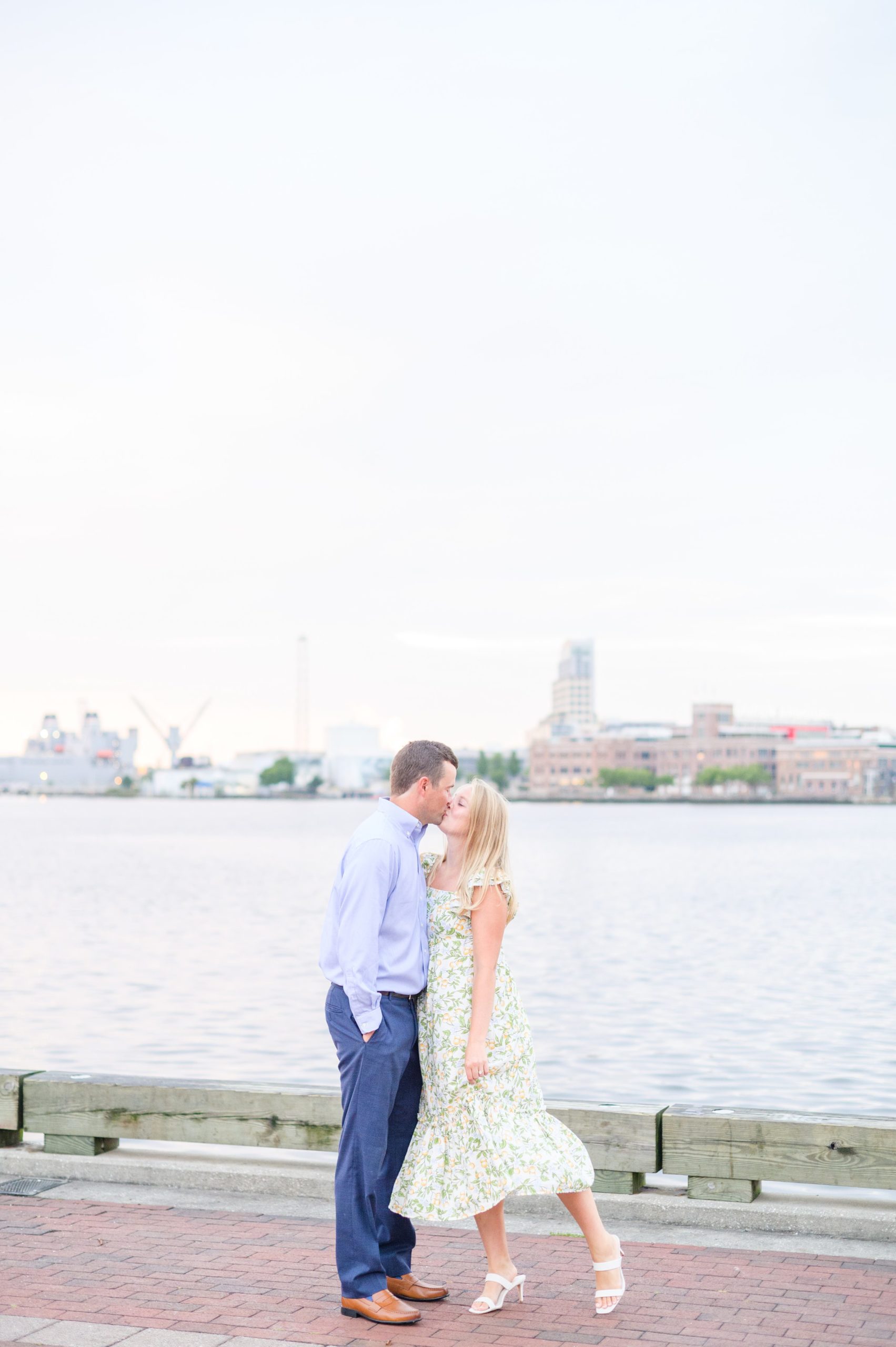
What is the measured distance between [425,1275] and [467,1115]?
954 millimetres

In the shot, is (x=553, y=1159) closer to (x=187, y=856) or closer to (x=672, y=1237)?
(x=672, y=1237)

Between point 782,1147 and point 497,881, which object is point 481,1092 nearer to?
point 497,881

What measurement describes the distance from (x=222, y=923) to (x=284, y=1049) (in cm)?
1957

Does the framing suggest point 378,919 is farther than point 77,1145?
No

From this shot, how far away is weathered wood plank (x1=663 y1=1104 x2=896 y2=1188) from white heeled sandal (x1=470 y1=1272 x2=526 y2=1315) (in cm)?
127

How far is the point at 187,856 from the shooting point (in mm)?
77812

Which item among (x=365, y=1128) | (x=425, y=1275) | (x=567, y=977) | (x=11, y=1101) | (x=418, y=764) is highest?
(x=418, y=764)

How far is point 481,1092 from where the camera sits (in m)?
6.16

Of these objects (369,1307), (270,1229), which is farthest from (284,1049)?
(369,1307)

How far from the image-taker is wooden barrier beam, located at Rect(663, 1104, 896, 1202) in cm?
676

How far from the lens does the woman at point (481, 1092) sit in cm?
604

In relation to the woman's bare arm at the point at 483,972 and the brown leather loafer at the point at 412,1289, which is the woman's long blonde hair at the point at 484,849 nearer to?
the woman's bare arm at the point at 483,972

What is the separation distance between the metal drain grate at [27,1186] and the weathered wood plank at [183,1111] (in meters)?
0.25

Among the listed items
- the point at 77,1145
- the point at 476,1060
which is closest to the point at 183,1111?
the point at 77,1145
